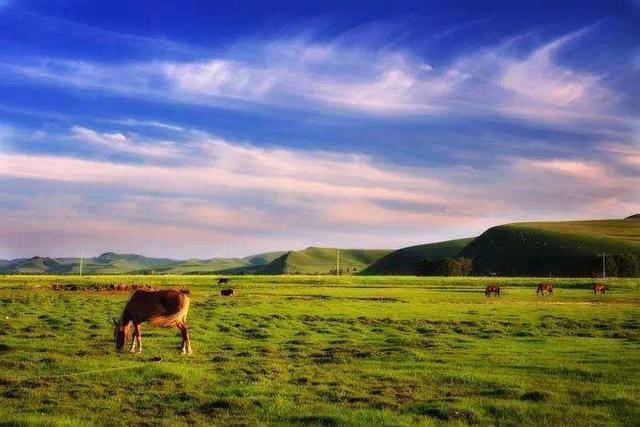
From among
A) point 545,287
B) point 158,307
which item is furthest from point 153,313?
point 545,287

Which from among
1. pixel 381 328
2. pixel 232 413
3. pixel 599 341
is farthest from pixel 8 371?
pixel 599 341

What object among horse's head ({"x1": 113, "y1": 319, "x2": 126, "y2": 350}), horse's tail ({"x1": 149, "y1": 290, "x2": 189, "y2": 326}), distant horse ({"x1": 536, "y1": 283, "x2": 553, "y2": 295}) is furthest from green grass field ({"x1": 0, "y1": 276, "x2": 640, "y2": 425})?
distant horse ({"x1": 536, "y1": 283, "x2": 553, "y2": 295})

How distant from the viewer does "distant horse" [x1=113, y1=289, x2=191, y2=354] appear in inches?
891

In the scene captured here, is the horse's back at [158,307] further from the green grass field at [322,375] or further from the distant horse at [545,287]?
the distant horse at [545,287]

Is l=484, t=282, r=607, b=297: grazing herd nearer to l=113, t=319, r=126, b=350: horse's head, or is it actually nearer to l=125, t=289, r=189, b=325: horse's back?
l=125, t=289, r=189, b=325: horse's back

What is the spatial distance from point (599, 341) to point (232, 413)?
2066 cm

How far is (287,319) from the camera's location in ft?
122

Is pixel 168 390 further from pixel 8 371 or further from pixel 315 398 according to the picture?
pixel 8 371

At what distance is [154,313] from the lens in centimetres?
2269

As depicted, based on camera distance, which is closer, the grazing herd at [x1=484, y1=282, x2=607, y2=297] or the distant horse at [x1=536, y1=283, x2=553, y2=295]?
the grazing herd at [x1=484, y1=282, x2=607, y2=297]

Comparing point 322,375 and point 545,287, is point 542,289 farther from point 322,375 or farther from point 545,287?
point 322,375

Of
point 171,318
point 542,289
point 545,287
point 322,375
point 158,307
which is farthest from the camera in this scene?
point 545,287

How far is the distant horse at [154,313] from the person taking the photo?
74.3 feet

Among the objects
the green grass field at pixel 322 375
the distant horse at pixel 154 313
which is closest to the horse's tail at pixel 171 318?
the distant horse at pixel 154 313
